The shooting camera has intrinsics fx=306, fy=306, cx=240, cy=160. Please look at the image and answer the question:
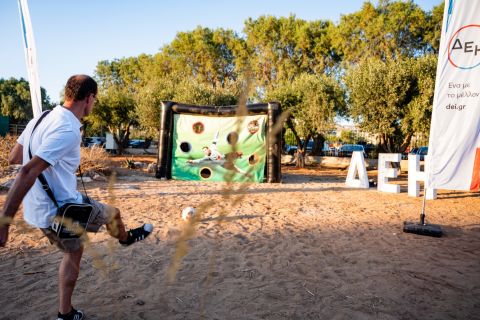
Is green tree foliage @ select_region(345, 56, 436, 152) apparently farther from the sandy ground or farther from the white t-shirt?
the white t-shirt

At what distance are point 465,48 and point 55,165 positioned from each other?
6327mm

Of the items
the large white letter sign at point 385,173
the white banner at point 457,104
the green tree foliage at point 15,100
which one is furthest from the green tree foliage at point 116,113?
the green tree foliage at point 15,100

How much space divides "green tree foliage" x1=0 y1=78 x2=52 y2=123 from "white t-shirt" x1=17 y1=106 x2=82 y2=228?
49270 mm

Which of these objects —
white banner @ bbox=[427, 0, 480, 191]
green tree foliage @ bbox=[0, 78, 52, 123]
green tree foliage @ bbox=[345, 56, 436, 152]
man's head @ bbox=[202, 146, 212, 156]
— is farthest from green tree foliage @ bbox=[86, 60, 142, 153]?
green tree foliage @ bbox=[0, 78, 52, 123]

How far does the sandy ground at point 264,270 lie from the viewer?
110 inches

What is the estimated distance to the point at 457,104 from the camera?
5414 mm

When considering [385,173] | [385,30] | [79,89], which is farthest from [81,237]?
[385,30]

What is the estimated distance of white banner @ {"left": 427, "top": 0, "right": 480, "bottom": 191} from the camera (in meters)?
5.20

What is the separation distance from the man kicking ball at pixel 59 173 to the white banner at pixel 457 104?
558 cm

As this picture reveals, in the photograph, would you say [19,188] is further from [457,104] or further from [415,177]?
[415,177]

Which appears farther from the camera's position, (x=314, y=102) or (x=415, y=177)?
(x=314, y=102)

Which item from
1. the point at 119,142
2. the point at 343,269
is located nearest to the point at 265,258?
the point at 343,269

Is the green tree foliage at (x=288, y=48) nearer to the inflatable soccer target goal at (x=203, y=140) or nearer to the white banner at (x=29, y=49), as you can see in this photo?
the inflatable soccer target goal at (x=203, y=140)

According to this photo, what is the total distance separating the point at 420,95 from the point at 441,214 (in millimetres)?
9766
